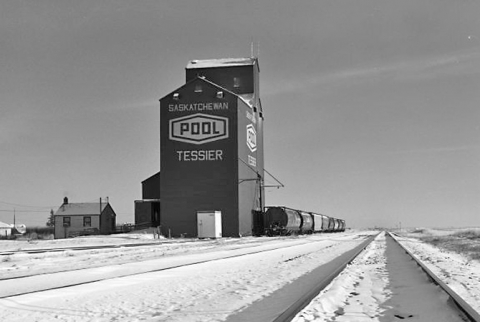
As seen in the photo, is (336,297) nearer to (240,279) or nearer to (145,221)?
(240,279)

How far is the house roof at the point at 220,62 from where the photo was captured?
233 feet

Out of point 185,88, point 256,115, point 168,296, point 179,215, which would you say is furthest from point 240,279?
point 256,115

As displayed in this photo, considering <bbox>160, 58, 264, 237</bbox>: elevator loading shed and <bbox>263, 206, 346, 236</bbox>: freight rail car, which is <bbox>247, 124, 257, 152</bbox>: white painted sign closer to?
<bbox>160, 58, 264, 237</bbox>: elevator loading shed

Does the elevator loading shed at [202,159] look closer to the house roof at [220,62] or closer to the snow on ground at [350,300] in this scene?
the house roof at [220,62]

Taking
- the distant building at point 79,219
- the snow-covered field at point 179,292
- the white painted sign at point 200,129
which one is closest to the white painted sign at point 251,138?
the white painted sign at point 200,129

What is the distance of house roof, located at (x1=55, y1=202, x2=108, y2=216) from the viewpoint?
80.9 meters

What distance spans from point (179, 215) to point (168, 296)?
154ft

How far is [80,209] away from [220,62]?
31.4 m

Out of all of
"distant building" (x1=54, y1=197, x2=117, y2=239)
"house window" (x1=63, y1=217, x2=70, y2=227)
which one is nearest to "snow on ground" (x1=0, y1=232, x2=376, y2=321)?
"distant building" (x1=54, y1=197, x2=117, y2=239)

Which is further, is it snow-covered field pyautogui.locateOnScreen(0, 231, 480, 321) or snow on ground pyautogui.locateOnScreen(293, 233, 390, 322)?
snow-covered field pyautogui.locateOnScreen(0, 231, 480, 321)

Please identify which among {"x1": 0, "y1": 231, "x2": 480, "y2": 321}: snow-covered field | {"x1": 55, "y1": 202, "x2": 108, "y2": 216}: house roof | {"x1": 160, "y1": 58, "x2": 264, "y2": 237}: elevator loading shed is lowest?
{"x1": 0, "y1": 231, "x2": 480, "y2": 321}: snow-covered field

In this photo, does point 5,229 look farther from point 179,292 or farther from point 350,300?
point 350,300

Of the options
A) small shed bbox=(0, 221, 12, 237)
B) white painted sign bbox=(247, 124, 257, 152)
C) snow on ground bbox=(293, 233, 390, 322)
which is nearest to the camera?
snow on ground bbox=(293, 233, 390, 322)

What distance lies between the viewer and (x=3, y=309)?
8.38 metres
